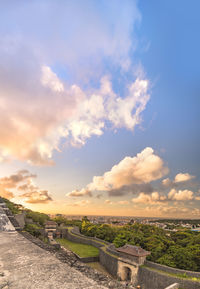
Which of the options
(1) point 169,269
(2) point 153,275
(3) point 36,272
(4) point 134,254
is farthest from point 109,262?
(3) point 36,272

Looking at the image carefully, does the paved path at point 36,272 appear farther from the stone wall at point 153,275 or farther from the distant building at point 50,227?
the distant building at point 50,227

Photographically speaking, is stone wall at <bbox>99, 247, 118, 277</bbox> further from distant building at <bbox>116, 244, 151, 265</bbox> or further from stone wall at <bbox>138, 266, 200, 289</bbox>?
stone wall at <bbox>138, 266, 200, 289</bbox>

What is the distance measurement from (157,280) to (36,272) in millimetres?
14534

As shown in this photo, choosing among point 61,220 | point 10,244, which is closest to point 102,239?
point 61,220

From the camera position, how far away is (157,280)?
14.1m

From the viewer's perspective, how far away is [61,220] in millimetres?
47625

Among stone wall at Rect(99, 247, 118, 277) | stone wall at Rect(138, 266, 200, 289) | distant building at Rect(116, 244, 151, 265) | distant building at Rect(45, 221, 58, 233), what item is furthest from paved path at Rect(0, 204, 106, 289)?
distant building at Rect(45, 221, 58, 233)

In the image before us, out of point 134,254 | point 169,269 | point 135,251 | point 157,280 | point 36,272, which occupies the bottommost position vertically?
point 157,280

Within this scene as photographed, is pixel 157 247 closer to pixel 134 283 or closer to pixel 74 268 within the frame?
pixel 134 283

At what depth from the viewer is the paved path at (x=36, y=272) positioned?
8.25 ft

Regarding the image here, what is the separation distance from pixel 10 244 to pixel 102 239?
26.7m

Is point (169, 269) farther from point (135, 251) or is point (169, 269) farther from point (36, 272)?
point (36, 272)

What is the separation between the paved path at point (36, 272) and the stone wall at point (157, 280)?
13.0 m

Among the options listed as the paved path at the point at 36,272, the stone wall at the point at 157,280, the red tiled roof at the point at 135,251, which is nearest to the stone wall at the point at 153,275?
the stone wall at the point at 157,280
